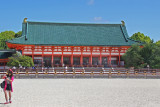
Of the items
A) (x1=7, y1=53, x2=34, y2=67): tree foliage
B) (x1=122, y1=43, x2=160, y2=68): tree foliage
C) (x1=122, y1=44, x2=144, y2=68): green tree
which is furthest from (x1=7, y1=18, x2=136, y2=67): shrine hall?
(x1=122, y1=43, x2=160, y2=68): tree foliage

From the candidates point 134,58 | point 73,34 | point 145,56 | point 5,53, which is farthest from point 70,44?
point 145,56

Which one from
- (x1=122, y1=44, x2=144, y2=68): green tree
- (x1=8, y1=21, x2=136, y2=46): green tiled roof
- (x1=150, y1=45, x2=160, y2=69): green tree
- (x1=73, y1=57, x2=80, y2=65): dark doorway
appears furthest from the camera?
(x1=73, y1=57, x2=80, y2=65): dark doorway

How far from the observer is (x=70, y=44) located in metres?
38.2

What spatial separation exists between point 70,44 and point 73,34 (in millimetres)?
4870

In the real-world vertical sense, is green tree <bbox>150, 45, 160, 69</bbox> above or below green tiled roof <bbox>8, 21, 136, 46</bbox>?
below

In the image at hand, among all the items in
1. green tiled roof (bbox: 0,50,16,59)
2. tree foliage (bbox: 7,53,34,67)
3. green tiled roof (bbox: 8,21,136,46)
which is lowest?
tree foliage (bbox: 7,53,34,67)

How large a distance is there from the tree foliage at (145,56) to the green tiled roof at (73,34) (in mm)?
8259

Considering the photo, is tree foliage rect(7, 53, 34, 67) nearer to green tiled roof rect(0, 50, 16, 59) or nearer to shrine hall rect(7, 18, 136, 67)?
shrine hall rect(7, 18, 136, 67)

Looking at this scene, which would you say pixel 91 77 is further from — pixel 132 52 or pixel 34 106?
pixel 34 106

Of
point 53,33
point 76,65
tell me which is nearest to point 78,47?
point 76,65

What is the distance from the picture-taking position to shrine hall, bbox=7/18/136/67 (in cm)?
3788

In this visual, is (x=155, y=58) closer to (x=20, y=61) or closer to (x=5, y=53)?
(x=20, y=61)

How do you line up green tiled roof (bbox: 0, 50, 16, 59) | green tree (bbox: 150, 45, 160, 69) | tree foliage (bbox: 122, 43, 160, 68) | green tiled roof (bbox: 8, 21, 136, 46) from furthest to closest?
green tiled roof (bbox: 8, 21, 136, 46), green tiled roof (bbox: 0, 50, 16, 59), tree foliage (bbox: 122, 43, 160, 68), green tree (bbox: 150, 45, 160, 69)

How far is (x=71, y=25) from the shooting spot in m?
45.2
